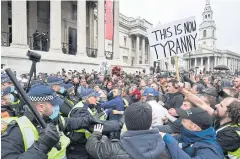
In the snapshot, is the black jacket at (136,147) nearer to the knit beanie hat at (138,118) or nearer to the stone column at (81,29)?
the knit beanie hat at (138,118)

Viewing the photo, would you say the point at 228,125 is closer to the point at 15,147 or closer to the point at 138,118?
the point at 138,118

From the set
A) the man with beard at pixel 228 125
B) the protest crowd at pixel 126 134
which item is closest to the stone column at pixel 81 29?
the protest crowd at pixel 126 134

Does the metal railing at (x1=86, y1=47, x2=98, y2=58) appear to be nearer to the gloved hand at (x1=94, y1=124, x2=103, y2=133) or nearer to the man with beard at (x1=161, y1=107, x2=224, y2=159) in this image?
the gloved hand at (x1=94, y1=124, x2=103, y2=133)

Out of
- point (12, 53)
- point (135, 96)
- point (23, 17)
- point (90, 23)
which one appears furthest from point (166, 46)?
point (90, 23)

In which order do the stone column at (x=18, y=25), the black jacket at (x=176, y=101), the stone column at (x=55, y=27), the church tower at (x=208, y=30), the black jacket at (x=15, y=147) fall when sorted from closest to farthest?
the black jacket at (x=15, y=147), the black jacket at (x=176, y=101), the stone column at (x=18, y=25), the stone column at (x=55, y=27), the church tower at (x=208, y=30)

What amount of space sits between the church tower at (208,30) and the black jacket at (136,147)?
124398 millimetres

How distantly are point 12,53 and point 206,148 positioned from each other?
50.0 feet

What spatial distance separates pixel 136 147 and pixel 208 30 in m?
130

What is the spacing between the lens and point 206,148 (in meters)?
2.24

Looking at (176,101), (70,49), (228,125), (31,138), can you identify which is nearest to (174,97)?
(176,101)

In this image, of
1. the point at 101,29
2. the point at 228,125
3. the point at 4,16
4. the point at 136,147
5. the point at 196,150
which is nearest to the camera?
the point at 136,147

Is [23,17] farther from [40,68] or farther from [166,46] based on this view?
[166,46]

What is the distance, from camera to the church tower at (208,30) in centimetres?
11794

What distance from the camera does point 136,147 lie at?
1876 millimetres
